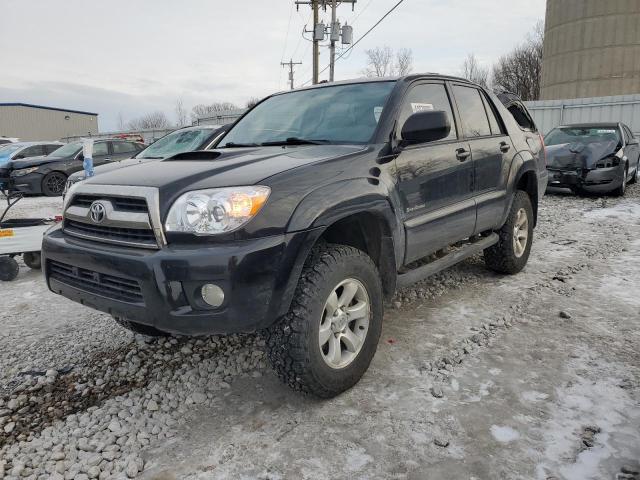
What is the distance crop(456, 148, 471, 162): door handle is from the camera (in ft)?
11.9

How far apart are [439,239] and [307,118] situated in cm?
128

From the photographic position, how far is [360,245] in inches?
118

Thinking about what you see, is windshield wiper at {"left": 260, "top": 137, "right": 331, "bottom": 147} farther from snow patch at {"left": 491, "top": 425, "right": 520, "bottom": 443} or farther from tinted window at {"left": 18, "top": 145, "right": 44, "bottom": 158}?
tinted window at {"left": 18, "top": 145, "right": 44, "bottom": 158}

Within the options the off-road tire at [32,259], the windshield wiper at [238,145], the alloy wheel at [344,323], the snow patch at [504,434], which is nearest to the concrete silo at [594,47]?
the windshield wiper at [238,145]

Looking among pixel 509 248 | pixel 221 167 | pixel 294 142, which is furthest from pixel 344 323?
pixel 509 248

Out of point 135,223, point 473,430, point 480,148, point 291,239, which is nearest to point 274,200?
point 291,239

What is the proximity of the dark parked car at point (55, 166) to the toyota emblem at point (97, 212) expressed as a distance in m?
10.5

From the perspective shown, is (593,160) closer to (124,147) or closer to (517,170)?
(517,170)

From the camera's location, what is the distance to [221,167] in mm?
2529

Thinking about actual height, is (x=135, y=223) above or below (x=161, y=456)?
above

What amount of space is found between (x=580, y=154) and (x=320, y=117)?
804cm

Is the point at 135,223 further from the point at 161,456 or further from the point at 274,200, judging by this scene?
the point at 161,456

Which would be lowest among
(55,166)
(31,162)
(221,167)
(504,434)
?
(504,434)

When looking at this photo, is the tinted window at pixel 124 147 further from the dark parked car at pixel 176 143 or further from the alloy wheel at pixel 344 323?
the alloy wheel at pixel 344 323
